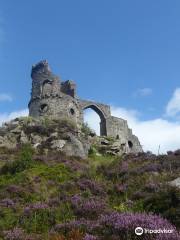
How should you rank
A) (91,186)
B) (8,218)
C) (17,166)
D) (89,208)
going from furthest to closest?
(17,166) → (91,186) → (8,218) → (89,208)

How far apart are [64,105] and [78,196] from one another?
2952 cm

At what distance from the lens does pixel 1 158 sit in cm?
3017

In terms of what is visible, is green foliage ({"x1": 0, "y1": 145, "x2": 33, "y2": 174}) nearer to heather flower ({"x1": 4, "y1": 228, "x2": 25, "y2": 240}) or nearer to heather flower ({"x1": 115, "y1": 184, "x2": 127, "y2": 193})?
heather flower ({"x1": 115, "y1": 184, "x2": 127, "y2": 193})

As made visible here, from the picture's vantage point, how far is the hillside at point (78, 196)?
9.68 meters

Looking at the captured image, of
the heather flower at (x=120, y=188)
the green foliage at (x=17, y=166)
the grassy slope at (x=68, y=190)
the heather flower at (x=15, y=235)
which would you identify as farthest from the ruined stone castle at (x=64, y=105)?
the heather flower at (x=15, y=235)

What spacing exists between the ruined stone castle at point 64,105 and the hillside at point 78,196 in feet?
28.9

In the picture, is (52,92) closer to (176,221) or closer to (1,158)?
(1,158)

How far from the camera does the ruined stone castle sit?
44.5m

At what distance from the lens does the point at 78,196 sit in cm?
1533

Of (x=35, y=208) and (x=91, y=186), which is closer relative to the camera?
(x=35, y=208)

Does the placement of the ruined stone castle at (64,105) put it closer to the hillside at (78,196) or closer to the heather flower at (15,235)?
the hillside at (78,196)

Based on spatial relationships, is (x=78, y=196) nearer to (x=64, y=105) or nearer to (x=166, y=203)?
(x=166, y=203)

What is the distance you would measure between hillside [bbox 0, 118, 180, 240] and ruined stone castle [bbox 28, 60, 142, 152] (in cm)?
881

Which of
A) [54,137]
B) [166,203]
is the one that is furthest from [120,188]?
[54,137]
